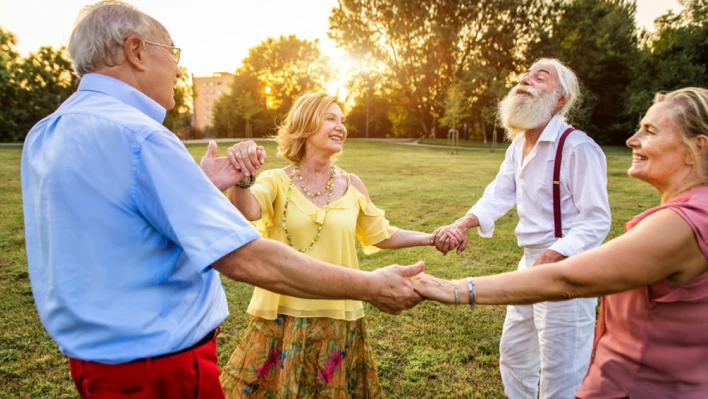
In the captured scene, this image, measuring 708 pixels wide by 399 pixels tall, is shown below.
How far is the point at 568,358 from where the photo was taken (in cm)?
306

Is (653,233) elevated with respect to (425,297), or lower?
elevated

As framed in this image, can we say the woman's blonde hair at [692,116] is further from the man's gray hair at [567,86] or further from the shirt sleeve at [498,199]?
the shirt sleeve at [498,199]

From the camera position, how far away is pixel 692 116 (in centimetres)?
195

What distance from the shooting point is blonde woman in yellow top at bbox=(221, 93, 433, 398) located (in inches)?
119

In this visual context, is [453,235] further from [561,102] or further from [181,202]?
[181,202]

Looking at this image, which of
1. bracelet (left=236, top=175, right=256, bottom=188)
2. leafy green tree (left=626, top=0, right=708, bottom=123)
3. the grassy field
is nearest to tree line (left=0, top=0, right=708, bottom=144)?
leafy green tree (left=626, top=0, right=708, bottom=123)

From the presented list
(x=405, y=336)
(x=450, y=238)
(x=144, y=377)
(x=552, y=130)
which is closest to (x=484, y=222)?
(x=450, y=238)

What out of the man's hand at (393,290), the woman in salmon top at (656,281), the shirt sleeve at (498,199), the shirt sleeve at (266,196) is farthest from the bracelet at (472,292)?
the shirt sleeve at (498,199)

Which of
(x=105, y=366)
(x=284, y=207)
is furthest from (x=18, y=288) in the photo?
(x=105, y=366)

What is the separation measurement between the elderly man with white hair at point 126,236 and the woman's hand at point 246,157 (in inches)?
39.7

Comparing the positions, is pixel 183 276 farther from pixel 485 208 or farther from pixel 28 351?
pixel 28 351

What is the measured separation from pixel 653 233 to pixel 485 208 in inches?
87.0

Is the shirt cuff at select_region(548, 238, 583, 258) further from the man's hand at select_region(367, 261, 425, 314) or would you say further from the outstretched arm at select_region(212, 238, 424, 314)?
the outstretched arm at select_region(212, 238, 424, 314)

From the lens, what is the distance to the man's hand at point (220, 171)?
2.78 meters
